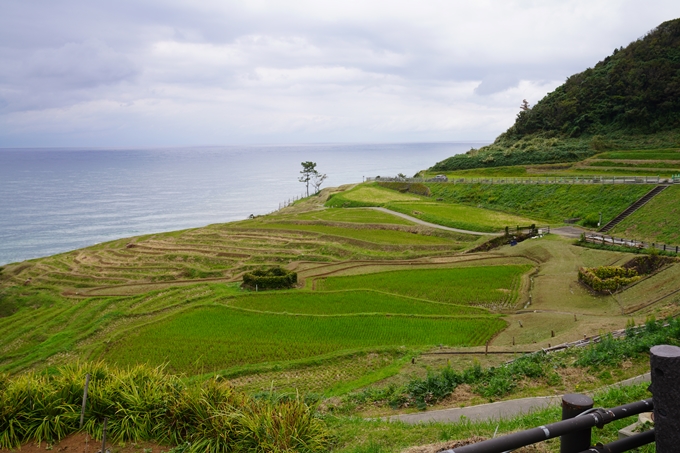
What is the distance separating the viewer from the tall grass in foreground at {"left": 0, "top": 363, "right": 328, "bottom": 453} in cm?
771

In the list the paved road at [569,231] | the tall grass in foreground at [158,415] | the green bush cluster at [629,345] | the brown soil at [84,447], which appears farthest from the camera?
the paved road at [569,231]

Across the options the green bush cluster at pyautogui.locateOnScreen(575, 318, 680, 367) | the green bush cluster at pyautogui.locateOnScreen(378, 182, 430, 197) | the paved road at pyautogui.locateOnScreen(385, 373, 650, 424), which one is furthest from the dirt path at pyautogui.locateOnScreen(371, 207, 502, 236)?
the paved road at pyautogui.locateOnScreen(385, 373, 650, 424)

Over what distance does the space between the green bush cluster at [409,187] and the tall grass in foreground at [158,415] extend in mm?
65099

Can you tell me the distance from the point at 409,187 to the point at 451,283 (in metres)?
46.6

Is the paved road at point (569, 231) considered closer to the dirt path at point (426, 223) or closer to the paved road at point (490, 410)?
the dirt path at point (426, 223)

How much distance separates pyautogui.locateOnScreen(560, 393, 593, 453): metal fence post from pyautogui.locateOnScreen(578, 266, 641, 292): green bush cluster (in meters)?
26.5

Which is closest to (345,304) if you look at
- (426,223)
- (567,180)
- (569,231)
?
(569,231)

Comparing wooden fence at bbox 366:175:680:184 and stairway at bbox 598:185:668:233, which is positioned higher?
wooden fence at bbox 366:175:680:184

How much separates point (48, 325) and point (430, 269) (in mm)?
25798

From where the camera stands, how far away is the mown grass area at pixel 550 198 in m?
47.2

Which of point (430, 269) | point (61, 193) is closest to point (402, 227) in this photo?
point (430, 269)

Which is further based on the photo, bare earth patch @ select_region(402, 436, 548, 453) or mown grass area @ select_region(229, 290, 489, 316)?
mown grass area @ select_region(229, 290, 489, 316)

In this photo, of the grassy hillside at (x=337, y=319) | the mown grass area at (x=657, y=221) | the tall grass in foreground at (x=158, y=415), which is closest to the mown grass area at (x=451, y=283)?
the grassy hillside at (x=337, y=319)

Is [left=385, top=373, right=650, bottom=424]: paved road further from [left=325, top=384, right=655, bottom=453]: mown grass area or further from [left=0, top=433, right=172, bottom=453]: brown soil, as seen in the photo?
[left=0, top=433, right=172, bottom=453]: brown soil
